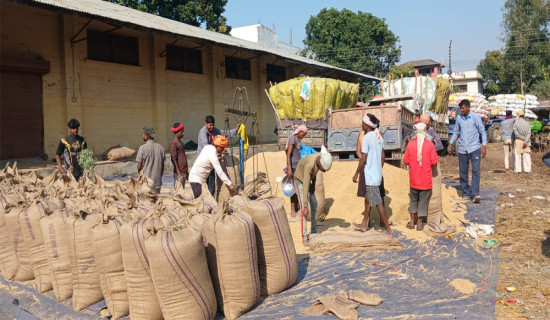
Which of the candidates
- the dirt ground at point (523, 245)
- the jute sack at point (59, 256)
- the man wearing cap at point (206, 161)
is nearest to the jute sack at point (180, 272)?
the jute sack at point (59, 256)

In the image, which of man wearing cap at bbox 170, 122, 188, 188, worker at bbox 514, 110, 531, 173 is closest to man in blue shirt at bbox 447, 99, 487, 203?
worker at bbox 514, 110, 531, 173

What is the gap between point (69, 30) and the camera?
11406mm

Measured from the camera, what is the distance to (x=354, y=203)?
269 inches

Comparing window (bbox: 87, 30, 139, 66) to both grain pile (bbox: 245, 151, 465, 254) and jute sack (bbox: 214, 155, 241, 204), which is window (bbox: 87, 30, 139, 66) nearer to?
jute sack (bbox: 214, 155, 241, 204)

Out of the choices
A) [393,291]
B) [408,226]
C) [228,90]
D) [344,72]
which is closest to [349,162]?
[408,226]

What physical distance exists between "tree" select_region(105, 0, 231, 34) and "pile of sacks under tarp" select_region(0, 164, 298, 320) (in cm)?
2204

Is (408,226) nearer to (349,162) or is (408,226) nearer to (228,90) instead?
(349,162)

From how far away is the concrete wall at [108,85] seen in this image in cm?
1083

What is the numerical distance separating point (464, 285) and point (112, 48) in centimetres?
1197

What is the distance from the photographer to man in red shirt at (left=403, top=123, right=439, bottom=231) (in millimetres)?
5559

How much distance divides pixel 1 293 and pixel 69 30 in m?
9.30

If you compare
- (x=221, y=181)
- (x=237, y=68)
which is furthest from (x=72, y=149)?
(x=237, y=68)

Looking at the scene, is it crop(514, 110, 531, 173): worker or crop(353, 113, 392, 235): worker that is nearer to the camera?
crop(353, 113, 392, 235): worker

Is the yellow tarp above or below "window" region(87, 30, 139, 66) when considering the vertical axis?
below
